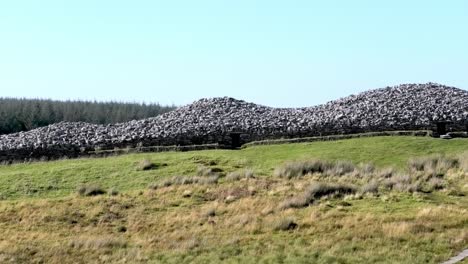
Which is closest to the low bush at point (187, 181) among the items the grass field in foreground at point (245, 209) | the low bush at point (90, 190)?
the grass field in foreground at point (245, 209)

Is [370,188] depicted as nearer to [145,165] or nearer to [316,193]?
[316,193]

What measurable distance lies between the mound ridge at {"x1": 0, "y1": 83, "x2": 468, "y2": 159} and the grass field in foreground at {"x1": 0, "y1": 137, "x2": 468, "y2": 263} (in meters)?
3.37

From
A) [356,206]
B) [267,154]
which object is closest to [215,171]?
[267,154]

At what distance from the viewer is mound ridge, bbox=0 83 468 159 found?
31.1 metres

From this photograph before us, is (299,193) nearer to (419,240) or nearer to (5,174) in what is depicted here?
(419,240)

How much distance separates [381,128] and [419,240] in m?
18.5

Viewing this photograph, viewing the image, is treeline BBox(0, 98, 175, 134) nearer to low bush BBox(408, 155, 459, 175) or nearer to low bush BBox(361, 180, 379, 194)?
low bush BBox(408, 155, 459, 175)

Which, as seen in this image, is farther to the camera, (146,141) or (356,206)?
(146,141)

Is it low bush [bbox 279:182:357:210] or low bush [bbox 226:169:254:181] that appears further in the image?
low bush [bbox 226:169:254:181]

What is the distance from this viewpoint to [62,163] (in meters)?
29.2

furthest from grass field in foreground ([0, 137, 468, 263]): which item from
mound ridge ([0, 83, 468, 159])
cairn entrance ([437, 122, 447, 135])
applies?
mound ridge ([0, 83, 468, 159])

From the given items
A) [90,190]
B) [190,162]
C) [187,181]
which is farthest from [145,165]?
[90,190]

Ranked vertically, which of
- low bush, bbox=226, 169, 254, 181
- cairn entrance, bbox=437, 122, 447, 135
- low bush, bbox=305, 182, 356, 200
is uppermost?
cairn entrance, bbox=437, 122, 447, 135

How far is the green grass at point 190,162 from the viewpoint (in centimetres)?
2345
